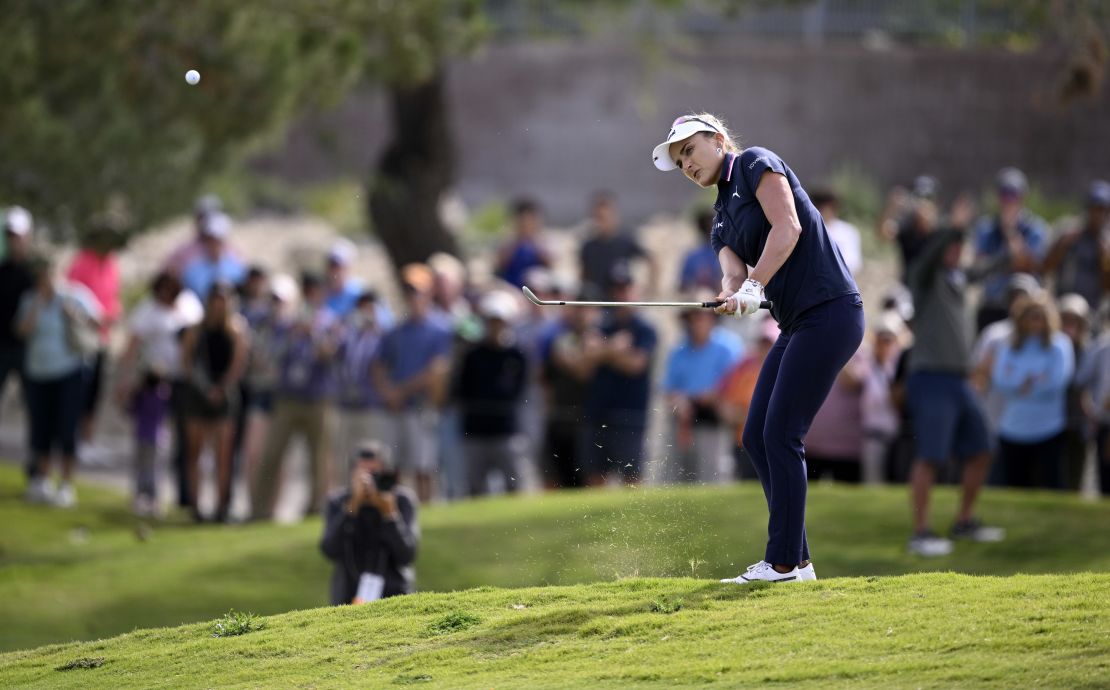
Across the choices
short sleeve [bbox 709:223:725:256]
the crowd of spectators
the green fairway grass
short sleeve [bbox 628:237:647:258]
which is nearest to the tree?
the crowd of spectators

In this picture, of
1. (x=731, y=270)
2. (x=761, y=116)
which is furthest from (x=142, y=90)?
(x=761, y=116)

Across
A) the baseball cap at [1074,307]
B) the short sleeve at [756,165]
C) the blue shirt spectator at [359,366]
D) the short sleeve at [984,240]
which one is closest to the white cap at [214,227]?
the blue shirt spectator at [359,366]

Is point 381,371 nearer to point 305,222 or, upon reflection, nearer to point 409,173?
point 409,173

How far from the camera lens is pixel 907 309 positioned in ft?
54.7

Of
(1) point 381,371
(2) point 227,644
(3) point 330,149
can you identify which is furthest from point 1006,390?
(3) point 330,149

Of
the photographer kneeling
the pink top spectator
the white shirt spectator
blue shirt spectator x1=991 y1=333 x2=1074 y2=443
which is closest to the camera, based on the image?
the photographer kneeling

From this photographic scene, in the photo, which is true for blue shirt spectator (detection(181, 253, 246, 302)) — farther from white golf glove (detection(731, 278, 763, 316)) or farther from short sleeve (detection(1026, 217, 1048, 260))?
white golf glove (detection(731, 278, 763, 316))

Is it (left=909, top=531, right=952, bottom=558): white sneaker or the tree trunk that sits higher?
the tree trunk

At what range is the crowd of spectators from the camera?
1570cm

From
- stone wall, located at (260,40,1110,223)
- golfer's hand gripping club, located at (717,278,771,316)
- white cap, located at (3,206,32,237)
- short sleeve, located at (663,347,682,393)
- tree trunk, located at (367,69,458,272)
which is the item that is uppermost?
stone wall, located at (260,40,1110,223)

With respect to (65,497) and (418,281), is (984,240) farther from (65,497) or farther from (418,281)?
(65,497)

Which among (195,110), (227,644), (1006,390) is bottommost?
(227,644)

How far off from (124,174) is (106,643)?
33.6 ft

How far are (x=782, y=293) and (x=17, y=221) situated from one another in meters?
11.4
